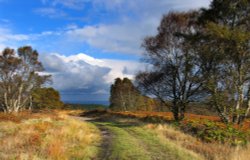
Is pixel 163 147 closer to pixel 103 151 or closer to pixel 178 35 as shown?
pixel 103 151

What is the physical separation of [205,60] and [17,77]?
104ft

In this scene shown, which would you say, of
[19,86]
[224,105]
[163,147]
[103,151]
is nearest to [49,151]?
[103,151]

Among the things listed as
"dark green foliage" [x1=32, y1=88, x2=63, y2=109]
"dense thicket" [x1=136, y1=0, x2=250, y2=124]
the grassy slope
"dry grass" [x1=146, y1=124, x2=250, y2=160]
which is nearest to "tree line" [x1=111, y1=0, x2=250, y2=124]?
"dense thicket" [x1=136, y1=0, x2=250, y2=124]

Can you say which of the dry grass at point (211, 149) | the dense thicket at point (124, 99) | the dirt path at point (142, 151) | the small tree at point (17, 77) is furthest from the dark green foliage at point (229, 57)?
the dense thicket at point (124, 99)

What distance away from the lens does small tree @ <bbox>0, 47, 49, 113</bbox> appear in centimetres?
4247

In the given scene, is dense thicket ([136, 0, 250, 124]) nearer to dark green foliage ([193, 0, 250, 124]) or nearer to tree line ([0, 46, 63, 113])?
dark green foliage ([193, 0, 250, 124])

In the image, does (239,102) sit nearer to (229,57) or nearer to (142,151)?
(229,57)

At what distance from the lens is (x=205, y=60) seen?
2097 cm

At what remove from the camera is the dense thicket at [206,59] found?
19.1m

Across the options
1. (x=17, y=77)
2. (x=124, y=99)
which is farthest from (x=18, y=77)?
(x=124, y=99)

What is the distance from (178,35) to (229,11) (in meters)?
5.58

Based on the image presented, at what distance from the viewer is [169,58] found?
2517 cm

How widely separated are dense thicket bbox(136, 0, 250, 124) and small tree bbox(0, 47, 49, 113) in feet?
78.4

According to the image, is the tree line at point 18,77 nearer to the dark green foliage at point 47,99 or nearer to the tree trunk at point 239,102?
the dark green foliage at point 47,99
